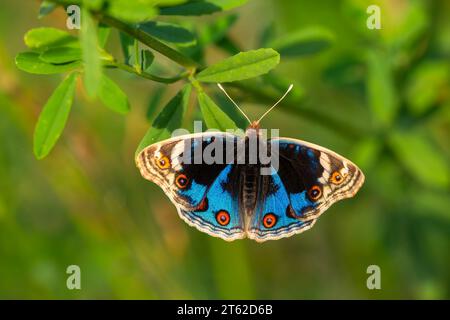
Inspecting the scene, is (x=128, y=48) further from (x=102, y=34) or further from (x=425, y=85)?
(x=425, y=85)

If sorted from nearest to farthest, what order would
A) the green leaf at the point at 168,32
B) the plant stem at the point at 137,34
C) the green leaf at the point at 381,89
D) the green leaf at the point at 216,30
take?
the plant stem at the point at 137,34 < the green leaf at the point at 168,32 < the green leaf at the point at 216,30 < the green leaf at the point at 381,89

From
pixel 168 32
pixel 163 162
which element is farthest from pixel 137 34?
pixel 163 162

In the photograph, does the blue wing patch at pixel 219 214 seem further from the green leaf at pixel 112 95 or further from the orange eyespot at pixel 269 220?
the green leaf at pixel 112 95

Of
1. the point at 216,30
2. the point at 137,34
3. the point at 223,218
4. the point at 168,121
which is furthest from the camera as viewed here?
the point at 216,30

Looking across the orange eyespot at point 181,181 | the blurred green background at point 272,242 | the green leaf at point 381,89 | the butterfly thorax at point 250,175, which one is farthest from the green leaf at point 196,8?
the green leaf at point 381,89
